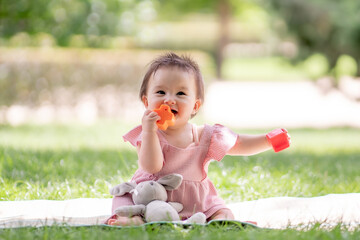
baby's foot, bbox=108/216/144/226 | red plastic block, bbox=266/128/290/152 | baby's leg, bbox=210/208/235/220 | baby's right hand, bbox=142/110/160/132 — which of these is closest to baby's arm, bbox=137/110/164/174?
baby's right hand, bbox=142/110/160/132

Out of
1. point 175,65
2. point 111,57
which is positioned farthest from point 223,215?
point 111,57

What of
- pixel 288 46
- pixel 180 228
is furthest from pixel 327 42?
pixel 180 228

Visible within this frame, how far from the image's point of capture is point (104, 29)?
10.3m

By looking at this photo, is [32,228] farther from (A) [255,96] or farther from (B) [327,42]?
(A) [255,96]

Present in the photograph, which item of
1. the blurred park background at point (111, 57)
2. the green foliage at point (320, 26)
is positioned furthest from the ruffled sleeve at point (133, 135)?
the green foliage at point (320, 26)

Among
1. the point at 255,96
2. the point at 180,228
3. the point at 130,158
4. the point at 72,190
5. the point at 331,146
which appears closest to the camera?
the point at 180,228

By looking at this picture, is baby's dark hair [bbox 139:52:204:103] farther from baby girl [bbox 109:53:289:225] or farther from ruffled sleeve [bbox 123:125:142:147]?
ruffled sleeve [bbox 123:125:142:147]

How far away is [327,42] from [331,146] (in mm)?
4252

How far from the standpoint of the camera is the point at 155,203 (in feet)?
8.43

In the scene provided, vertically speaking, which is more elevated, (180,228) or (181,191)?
(181,191)

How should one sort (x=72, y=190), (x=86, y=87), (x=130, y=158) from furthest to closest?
(x=86, y=87) → (x=130, y=158) → (x=72, y=190)

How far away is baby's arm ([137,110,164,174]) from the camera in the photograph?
8.49ft

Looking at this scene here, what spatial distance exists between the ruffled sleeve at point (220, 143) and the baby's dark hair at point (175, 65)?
211 millimetres

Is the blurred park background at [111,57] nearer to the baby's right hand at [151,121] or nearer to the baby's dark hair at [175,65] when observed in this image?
the baby's dark hair at [175,65]
